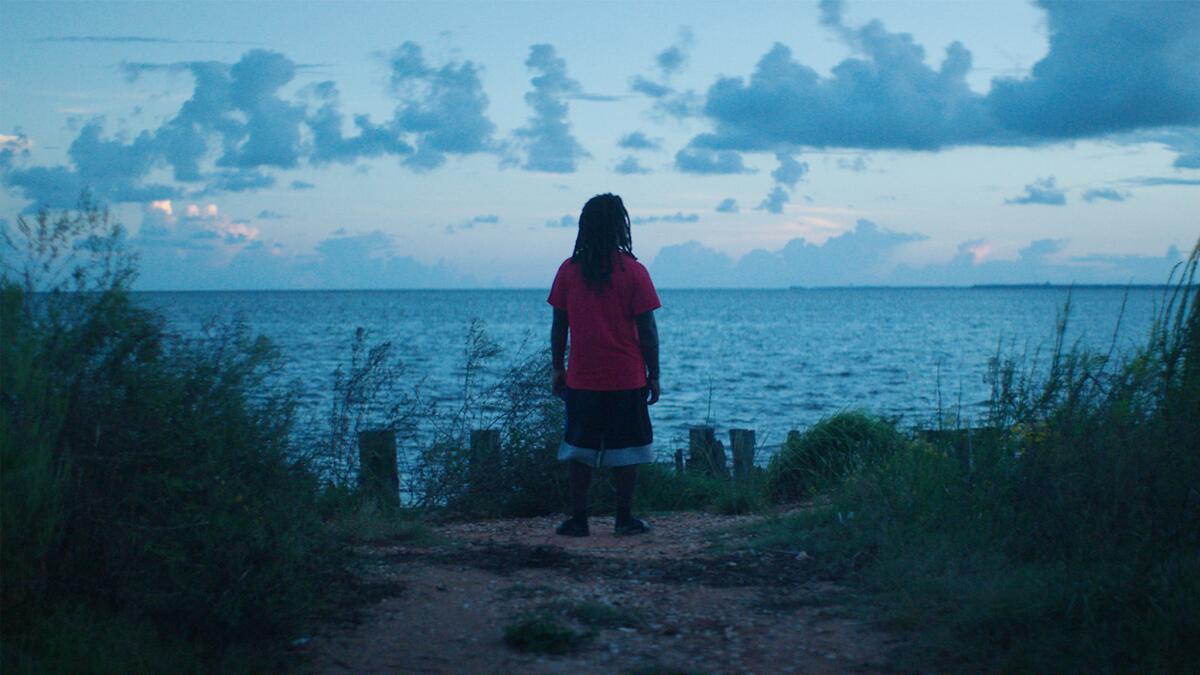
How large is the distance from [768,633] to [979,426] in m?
2.85

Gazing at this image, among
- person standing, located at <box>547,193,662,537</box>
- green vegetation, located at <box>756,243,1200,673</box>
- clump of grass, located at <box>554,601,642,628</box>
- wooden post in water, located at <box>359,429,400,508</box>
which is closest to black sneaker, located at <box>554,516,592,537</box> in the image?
person standing, located at <box>547,193,662,537</box>

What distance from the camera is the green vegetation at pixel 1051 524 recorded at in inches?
162

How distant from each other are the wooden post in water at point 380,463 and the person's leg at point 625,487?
7.55ft

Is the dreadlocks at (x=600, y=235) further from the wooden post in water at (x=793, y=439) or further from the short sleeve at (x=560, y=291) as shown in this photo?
the wooden post in water at (x=793, y=439)

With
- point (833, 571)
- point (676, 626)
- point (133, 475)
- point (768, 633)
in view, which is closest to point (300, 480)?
point (133, 475)

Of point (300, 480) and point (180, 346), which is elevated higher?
point (180, 346)

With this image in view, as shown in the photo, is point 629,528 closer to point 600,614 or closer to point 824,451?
point 600,614

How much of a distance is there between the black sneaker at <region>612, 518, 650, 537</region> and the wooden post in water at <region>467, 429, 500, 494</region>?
1908 mm

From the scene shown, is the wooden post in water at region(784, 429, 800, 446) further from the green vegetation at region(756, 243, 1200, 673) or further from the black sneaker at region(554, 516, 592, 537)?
the black sneaker at region(554, 516, 592, 537)

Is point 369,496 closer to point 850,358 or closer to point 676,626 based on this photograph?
point 676,626

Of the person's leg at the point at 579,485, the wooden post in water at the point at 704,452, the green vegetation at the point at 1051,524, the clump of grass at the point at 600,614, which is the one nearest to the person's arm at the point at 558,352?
the person's leg at the point at 579,485

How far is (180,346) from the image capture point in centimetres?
480

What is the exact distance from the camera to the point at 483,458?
8.63 meters


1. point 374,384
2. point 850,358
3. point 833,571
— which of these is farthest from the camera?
point 850,358
